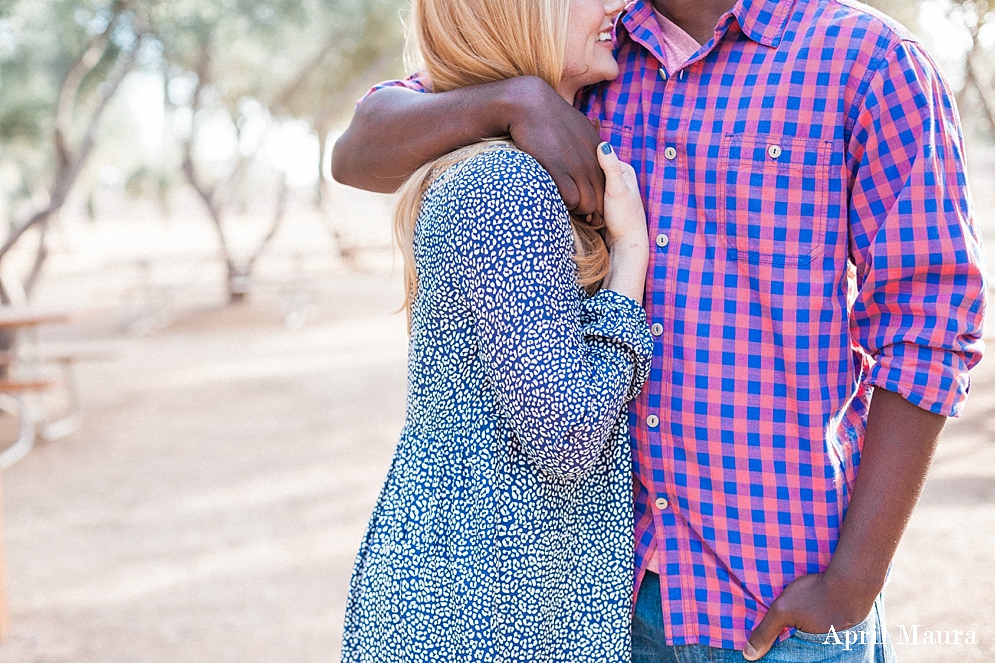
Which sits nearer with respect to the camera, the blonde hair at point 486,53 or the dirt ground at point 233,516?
the blonde hair at point 486,53

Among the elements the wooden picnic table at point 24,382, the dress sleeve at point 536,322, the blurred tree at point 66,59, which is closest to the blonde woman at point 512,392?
the dress sleeve at point 536,322

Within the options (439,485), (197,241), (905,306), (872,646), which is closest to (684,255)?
(905,306)

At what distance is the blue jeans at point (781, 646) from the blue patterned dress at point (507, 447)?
57 mm

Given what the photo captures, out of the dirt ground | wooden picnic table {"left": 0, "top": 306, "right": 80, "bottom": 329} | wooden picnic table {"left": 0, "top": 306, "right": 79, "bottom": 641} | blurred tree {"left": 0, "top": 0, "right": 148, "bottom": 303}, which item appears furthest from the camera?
blurred tree {"left": 0, "top": 0, "right": 148, "bottom": 303}

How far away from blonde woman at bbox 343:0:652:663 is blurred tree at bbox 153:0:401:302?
1043 centimetres

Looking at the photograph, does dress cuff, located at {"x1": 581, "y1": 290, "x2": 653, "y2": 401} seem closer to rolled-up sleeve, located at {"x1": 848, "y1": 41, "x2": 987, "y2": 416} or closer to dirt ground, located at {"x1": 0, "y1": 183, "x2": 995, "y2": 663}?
rolled-up sleeve, located at {"x1": 848, "y1": 41, "x2": 987, "y2": 416}

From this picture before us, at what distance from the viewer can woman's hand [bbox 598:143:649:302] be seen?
1.42 m

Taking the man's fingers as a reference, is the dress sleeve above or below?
above

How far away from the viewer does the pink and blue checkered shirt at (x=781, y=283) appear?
4.15 ft

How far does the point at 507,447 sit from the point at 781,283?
Answer: 0.49 metres

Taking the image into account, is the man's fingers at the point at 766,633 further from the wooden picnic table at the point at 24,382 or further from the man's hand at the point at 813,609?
the wooden picnic table at the point at 24,382

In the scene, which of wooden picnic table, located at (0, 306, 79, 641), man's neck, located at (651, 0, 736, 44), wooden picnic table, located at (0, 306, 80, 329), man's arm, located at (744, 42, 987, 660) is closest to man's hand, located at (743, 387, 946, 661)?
man's arm, located at (744, 42, 987, 660)

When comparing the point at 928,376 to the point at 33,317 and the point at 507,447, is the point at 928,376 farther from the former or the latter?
the point at 33,317

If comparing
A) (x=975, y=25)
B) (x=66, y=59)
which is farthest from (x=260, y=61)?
(x=975, y=25)
